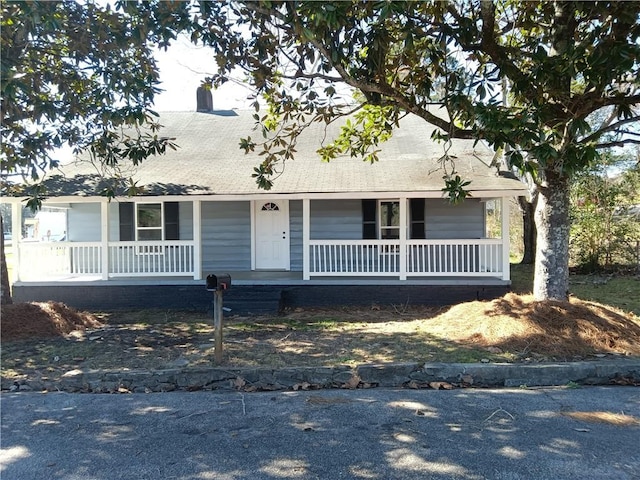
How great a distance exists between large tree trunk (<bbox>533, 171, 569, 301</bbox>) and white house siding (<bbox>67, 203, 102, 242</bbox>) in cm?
1137

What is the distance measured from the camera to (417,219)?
12.7m

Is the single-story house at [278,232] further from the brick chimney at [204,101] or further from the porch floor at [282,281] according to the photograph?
the brick chimney at [204,101]

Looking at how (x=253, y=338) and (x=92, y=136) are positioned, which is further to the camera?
(x=92, y=136)

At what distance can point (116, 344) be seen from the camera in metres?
7.27

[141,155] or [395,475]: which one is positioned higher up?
[141,155]

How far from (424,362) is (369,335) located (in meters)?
1.85

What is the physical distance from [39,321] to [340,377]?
18.4 ft

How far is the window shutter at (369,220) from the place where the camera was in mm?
12672

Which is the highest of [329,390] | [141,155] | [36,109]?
[36,109]

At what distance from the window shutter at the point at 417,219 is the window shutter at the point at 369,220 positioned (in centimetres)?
100

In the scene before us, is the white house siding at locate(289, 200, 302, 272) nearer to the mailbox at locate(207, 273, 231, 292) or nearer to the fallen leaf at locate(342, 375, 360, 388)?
the mailbox at locate(207, 273, 231, 292)

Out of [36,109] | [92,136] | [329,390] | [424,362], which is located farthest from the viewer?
[92,136]

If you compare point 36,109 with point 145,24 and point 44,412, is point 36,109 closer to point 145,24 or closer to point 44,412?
point 145,24

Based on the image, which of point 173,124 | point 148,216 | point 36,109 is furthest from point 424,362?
point 173,124
